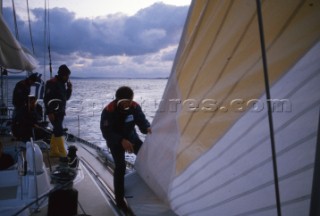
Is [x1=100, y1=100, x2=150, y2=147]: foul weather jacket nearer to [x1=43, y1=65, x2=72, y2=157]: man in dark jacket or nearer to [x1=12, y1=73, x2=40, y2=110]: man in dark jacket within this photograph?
[x1=43, y1=65, x2=72, y2=157]: man in dark jacket

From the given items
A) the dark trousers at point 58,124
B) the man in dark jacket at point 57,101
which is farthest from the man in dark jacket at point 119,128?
the dark trousers at point 58,124

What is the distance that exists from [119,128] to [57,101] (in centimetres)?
226

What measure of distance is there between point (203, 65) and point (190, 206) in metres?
1.33

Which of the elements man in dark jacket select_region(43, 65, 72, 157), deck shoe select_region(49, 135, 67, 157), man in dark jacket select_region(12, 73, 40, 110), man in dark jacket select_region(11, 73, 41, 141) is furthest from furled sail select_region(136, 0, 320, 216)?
man in dark jacket select_region(12, 73, 40, 110)

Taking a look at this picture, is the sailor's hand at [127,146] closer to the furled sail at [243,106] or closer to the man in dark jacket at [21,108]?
the furled sail at [243,106]

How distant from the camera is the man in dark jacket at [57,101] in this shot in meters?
5.57

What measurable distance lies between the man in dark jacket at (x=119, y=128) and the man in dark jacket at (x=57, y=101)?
7.08 ft

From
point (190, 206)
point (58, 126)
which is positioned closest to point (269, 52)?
point (190, 206)

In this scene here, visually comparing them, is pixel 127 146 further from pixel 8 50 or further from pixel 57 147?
pixel 57 147

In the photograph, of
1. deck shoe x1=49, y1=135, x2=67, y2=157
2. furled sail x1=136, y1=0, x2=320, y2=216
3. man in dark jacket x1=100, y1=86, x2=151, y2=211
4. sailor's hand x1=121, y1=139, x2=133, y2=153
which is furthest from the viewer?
deck shoe x1=49, y1=135, x2=67, y2=157

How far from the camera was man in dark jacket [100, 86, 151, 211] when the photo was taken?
12.2ft

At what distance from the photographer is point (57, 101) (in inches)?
223

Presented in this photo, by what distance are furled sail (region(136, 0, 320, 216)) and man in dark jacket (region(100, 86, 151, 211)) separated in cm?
81

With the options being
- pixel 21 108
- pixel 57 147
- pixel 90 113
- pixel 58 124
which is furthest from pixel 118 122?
pixel 90 113
